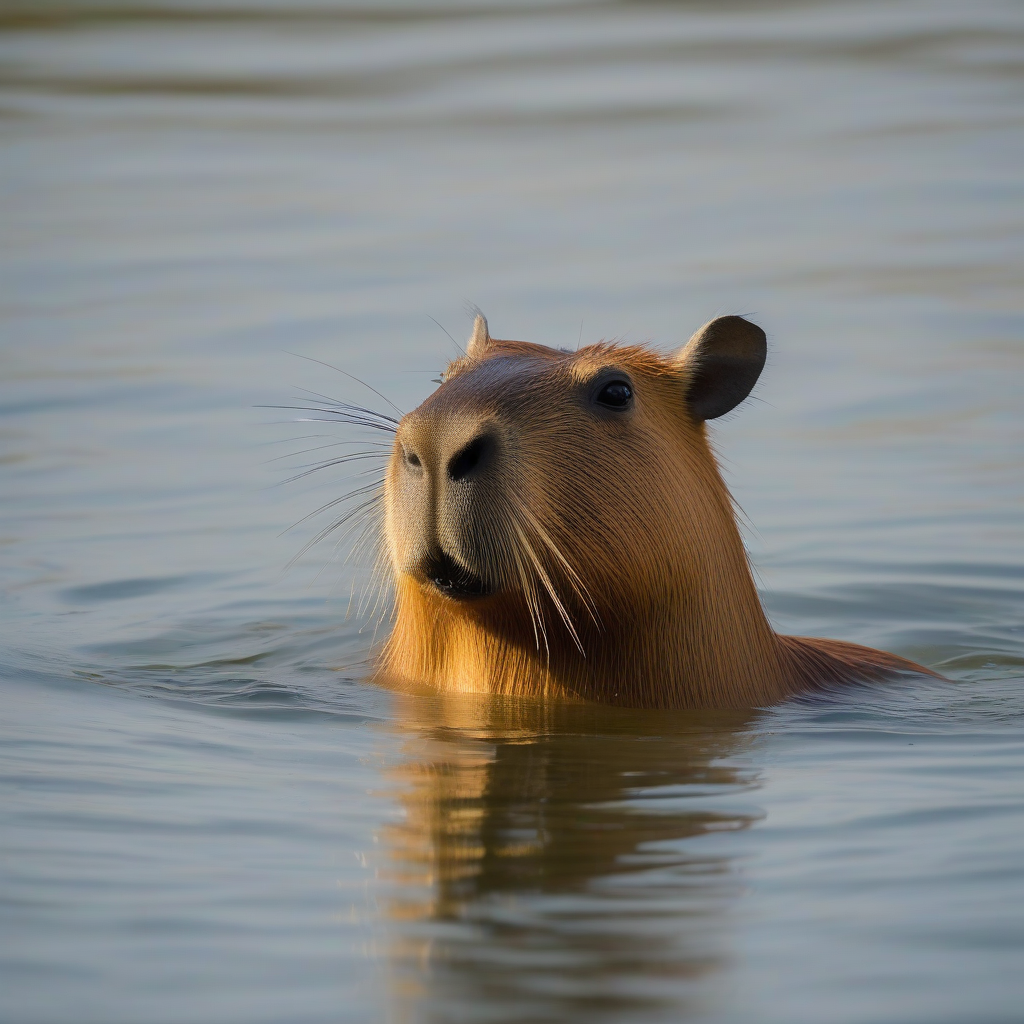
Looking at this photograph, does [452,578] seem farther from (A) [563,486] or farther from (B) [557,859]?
(B) [557,859]

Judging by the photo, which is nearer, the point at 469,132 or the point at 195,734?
the point at 195,734

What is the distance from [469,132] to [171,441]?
9.64 m

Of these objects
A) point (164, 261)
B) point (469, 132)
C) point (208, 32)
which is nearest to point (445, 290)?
point (164, 261)

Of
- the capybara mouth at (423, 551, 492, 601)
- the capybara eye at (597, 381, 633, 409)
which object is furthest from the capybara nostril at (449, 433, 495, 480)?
the capybara eye at (597, 381, 633, 409)

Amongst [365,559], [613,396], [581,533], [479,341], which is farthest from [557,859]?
[365,559]

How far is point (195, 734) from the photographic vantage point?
5891mm

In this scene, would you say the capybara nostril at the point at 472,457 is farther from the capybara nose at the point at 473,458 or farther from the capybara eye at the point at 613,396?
the capybara eye at the point at 613,396

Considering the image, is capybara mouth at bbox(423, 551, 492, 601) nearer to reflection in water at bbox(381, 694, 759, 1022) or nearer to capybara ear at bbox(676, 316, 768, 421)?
reflection in water at bbox(381, 694, 759, 1022)

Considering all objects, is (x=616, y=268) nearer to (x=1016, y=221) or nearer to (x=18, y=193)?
(x=1016, y=221)

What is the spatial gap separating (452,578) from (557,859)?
143 cm

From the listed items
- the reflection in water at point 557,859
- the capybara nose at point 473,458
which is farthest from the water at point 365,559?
the capybara nose at point 473,458

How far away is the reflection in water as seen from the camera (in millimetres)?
3531

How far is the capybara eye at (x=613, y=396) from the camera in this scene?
238 inches

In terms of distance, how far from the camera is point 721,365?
21.5 feet
